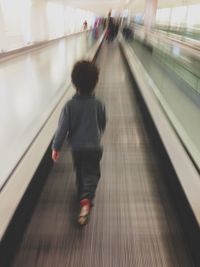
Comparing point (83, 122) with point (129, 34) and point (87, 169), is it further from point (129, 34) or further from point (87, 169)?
A: point (129, 34)

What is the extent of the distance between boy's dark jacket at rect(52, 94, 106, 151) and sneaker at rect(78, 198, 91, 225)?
46cm

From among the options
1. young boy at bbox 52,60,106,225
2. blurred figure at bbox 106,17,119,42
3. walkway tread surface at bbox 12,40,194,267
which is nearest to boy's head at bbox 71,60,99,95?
young boy at bbox 52,60,106,225

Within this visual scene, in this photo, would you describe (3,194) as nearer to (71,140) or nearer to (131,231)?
(71,140)

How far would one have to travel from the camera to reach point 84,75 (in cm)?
227

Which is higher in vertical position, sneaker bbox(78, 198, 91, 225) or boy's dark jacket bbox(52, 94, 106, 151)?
boy's dark jacket bbox(52, 94, 106, 151)

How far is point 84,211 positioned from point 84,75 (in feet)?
3.53

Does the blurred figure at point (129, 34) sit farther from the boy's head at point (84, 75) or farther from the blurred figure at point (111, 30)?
the boy's head at point (84, 75)

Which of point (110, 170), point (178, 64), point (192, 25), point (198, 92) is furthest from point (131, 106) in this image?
point (192, 25)

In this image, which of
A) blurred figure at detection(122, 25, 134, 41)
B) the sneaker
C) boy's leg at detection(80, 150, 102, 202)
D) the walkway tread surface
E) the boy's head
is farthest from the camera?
blurred figure at detection(122, 25, 134, 41)

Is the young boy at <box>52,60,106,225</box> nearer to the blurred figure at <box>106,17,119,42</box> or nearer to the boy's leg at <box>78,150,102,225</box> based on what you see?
the boy's leg at <box>78,150,102,225</box>

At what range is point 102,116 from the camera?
2.46 m

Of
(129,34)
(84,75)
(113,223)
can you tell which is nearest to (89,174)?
(113,223)

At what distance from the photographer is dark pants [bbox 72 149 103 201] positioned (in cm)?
254

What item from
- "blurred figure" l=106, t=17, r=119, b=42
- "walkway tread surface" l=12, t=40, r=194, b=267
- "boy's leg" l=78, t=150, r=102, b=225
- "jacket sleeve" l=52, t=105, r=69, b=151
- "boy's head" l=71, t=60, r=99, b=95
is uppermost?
"boy's head" l=71, t=60, r=99, b=95
